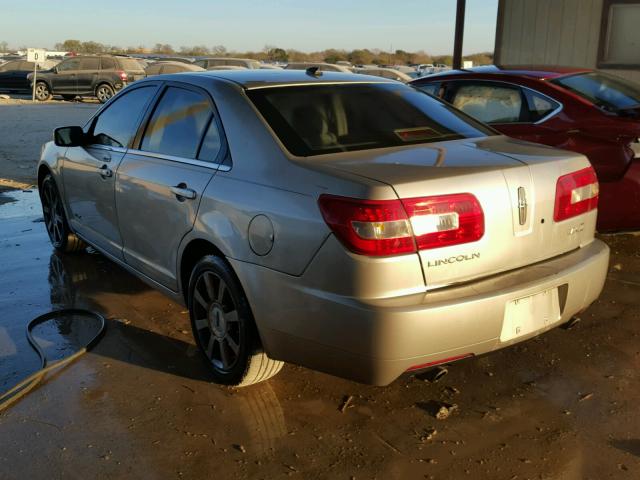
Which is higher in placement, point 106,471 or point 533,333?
point 533,333

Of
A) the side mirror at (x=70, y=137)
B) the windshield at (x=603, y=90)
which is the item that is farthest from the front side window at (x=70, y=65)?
the windshield at (x=603, y=90)

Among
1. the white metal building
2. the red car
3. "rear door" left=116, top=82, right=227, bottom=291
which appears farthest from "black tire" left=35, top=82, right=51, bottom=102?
"rear door" left=116, top=82, right=227, bottom=291

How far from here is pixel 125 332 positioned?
165 inches

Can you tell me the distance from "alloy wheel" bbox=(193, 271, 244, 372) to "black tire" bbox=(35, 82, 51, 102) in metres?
26.7

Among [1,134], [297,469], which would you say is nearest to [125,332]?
[297,469]

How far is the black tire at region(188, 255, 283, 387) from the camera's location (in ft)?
10.5

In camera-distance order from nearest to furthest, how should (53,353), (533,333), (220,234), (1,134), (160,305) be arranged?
(533,333) → (220,234) → (53,353) → (160,305) → (1,134)

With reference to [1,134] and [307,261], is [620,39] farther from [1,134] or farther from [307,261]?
[1,134]

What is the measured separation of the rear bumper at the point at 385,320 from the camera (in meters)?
2.62

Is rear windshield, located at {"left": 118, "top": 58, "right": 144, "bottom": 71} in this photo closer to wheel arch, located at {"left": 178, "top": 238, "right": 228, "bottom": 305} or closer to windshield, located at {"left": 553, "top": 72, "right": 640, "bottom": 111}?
windshield, located at {"left": 553, "top": 72, "right": 640, "bottom": 111}

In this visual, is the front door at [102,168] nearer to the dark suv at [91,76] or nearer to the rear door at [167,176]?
the rear door at [167,176]

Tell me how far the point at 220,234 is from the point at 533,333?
1472 mm

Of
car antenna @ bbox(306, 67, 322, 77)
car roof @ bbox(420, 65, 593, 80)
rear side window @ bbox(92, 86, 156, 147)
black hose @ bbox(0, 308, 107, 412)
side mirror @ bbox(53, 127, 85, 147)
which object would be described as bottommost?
black hose @ bbox(0, 308, 107, 412)

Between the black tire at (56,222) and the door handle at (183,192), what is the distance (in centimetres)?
231
